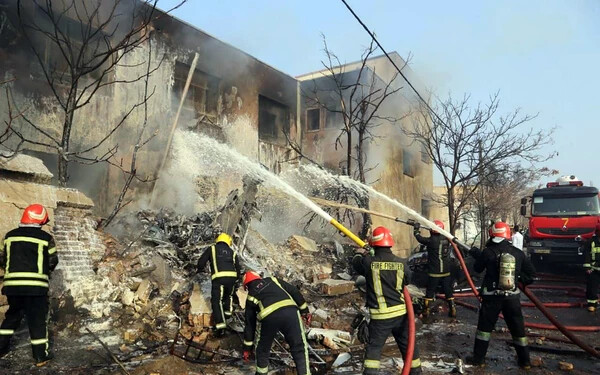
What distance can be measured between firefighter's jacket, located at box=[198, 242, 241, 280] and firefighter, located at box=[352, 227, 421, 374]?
248cm

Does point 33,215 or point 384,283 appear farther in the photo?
point 33,215

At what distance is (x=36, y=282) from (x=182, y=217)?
4940 mm

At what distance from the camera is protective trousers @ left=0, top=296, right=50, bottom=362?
452 centimetres

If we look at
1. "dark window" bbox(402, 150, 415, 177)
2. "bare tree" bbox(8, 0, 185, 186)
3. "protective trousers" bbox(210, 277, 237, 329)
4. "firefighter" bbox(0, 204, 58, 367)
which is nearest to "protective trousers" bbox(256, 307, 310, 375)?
"protective trousers" bbox(210, 277, 237, 329)

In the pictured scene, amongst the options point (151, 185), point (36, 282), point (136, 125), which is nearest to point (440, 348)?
point (36, 282)

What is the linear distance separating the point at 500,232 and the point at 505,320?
1085 mm

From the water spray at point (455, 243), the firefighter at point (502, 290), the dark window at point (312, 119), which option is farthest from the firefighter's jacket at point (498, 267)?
the dark window at point (312, 119)

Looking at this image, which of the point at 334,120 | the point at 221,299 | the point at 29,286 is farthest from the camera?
the point at 334,120

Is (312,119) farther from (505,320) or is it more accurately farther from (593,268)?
(505,320)

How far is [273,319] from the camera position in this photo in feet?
13.5

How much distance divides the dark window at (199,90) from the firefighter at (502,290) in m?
9.97

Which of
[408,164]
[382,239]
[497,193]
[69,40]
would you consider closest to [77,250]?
[69,40]

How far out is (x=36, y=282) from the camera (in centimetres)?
453

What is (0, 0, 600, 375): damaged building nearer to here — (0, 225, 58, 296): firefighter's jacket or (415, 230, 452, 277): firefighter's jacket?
(415, 230, 452, 277): firefighter's jacket
